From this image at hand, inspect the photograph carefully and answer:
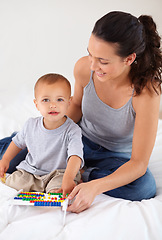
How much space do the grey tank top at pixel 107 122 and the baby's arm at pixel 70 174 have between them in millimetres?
299

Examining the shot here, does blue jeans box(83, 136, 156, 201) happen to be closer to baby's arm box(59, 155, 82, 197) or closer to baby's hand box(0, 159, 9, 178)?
baby's arm box(59, 155, 82, 197)

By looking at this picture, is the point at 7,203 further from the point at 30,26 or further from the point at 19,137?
the point at 30,26

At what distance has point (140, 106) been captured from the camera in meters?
1.37

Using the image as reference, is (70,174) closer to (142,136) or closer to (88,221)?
(88,221)

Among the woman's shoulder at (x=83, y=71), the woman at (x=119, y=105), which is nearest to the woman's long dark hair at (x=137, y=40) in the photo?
the woman at (x=119, y=105)

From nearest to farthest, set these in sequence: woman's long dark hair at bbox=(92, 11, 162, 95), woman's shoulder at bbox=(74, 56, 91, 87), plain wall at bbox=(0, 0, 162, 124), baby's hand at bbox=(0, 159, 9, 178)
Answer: woman's long dark hair at bbox=(92, 11, 162, 95) < baby's hand at bbox=(0, 159, 9, 178) < woman's shoulder at bbox=(74, 56, 91, 87) < plain wall at bbox=(0, 0, 162, 124)

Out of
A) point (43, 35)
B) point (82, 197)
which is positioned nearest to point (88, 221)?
point (82, 197)

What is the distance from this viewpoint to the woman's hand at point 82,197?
3.76 feet

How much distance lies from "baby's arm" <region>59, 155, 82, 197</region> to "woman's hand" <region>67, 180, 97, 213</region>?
2.6 inches

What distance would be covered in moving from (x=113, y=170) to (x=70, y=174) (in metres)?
0.31

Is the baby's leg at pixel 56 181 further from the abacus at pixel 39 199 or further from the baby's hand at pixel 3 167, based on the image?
the baby's hand at pixel 3 167

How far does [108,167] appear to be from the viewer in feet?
5.00

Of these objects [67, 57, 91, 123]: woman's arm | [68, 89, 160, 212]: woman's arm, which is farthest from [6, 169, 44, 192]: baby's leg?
[67, 57, 91, 123]: woman's arm

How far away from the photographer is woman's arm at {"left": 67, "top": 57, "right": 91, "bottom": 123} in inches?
62.2
